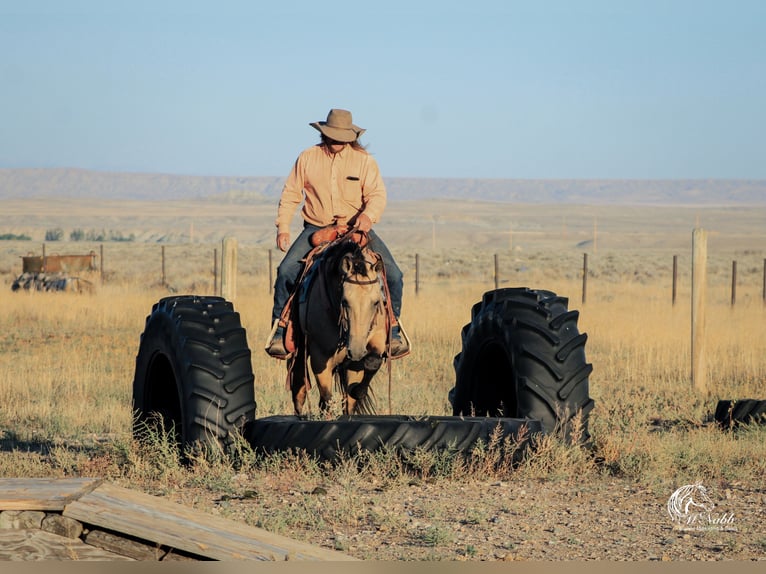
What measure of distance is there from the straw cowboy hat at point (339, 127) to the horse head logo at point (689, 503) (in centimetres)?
413

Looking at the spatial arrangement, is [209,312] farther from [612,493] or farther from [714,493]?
[714,493]

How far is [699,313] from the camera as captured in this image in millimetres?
15062

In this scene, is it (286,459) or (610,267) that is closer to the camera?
(286,459)

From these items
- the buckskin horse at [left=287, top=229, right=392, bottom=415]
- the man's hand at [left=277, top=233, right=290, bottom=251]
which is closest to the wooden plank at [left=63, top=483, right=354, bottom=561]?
Answer: the buckskin horse at [left=287, top=229, right=392, bottom=415]

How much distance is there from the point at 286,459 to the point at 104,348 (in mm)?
11630

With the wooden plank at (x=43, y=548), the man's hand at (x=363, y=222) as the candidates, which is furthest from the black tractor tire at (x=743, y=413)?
the wooden plank at (x=43, y=548)

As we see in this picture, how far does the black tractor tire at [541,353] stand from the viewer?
8.86 m

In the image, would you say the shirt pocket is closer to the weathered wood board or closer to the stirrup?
the stirrup

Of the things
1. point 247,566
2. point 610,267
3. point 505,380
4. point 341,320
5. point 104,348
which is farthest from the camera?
point 610,267

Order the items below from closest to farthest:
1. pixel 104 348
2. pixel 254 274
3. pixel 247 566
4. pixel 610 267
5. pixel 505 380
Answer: pixel 247 566, pixel 505 380, pixel 104 348, pixel 254 274, pixel 610 267

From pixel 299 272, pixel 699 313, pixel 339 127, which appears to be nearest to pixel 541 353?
pixel 299 272

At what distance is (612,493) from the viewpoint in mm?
8055

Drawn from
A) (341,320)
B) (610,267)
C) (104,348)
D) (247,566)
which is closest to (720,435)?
(341,320)

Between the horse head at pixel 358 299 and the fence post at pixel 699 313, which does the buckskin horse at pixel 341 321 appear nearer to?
the horse head at pixel 358 299
